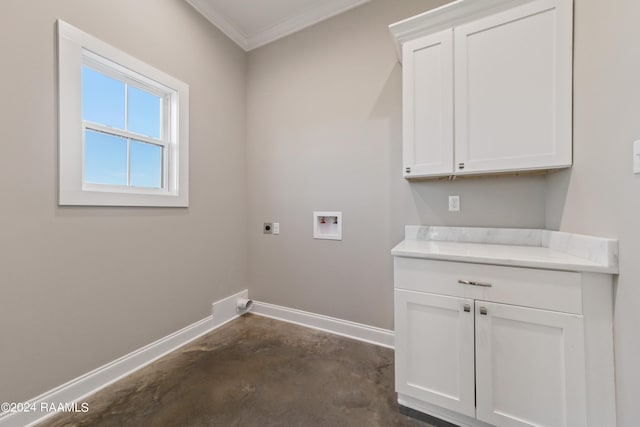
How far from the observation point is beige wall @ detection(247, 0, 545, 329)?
6.15 ft

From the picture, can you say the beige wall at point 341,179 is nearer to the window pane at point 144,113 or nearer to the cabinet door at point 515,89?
the cabinet door at point 515,89

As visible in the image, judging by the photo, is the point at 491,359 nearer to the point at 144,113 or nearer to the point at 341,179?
the point at 341,179

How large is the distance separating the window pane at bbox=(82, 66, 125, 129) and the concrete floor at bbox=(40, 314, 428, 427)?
68.5 inches

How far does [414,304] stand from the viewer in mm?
1329

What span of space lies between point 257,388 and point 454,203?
1842mm

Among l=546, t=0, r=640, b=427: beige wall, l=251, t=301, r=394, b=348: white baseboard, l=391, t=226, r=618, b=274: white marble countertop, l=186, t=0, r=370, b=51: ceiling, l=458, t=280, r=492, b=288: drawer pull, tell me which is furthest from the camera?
l=186, t=0, r=370, b=51: ceiling

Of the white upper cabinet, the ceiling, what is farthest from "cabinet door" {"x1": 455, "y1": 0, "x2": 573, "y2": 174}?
Result: the ceiling

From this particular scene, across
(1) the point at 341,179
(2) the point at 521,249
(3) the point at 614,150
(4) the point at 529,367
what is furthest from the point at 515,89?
(4) the point at 529,367

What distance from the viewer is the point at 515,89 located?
138 centimetres

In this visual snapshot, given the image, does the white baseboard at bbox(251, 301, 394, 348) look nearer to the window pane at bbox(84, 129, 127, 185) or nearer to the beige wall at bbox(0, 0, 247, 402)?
the beige wall at bbox(0, 0, 247, 402)

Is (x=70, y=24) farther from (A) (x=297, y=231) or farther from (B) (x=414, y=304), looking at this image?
(B) (x=414, y=304)

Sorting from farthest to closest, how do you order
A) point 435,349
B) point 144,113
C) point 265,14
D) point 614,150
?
point 265,14, point 144,113, point 435,349, point 614,150

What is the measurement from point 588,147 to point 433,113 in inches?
30.4

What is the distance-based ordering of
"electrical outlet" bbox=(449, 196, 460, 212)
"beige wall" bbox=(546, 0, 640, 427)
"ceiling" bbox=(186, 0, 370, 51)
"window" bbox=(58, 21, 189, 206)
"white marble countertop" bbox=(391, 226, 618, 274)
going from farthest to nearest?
"ceiling" bbox=(186, 0, 370, 51) → "electrical outlet" bbox=(449, 196, 460, 212) → "window" bbox=(58, 21, 189, 206) → "white marble countertop" bbox=(391, 226, 618, 274) → "beige wall" bbox=(546, 0, 640, 427)
